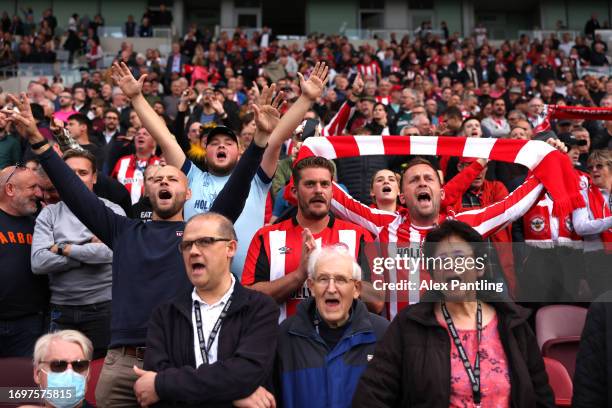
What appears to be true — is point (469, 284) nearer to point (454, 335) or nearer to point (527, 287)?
point (454, 335)

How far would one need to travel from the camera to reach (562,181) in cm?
532

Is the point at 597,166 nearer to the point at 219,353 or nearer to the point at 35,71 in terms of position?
the point at 219,353

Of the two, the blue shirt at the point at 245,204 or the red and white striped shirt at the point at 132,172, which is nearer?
the blue shirt at the point at 245,204

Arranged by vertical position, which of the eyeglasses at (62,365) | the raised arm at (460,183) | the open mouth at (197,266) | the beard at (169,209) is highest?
the raised arm at (460,183)

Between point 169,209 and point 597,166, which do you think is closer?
point 169,209

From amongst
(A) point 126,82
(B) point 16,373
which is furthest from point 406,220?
(B) point 16,373

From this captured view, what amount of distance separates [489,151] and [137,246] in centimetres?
283

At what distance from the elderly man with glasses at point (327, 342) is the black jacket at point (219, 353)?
145mm

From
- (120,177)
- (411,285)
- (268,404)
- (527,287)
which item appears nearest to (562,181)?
(527,287)

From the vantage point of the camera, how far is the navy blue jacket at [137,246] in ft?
13.3

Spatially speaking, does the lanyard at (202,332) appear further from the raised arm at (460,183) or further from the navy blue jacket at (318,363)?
the raised arm at (460,183)

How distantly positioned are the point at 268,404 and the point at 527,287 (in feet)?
9.48

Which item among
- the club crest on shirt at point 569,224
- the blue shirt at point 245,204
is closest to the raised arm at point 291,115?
the blue shirt at point 245,204

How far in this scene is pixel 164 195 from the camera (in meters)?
4.37
